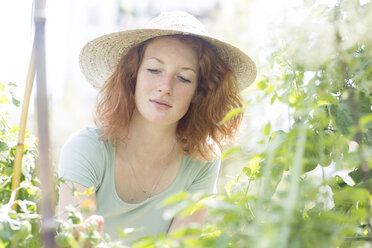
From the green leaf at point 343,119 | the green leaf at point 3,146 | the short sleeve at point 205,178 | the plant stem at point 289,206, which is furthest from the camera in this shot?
the short sleeve at point 205,178

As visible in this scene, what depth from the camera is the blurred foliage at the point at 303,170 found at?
0.48m

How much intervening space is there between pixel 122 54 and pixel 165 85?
0.42m

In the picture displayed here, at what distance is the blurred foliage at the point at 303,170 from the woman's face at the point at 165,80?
1.67 feet

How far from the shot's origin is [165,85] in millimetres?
1610

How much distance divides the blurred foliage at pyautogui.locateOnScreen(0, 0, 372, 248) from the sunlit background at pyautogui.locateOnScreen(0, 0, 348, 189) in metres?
0.05

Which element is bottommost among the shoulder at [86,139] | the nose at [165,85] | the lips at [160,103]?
the shoulder at [86,139]

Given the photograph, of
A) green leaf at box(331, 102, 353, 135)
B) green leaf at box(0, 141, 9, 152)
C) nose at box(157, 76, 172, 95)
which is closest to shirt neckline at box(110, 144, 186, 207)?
nose at box(157, 76, 172, 95)

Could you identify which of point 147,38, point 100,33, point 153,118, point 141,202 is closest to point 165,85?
point 153,118

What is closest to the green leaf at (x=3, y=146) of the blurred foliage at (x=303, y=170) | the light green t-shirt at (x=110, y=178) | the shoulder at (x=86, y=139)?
the blurred foliage at (x=303, y=170)

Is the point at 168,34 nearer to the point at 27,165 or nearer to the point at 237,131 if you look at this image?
the point at 237,131

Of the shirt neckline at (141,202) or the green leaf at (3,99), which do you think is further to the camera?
the shirt neckline at (141,202)

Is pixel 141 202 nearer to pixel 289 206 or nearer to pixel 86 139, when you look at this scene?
pixel 86 139

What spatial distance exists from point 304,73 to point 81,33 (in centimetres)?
1812

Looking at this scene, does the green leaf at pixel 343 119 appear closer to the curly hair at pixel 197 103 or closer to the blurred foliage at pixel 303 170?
the blurred foliage at pixel 303 170
